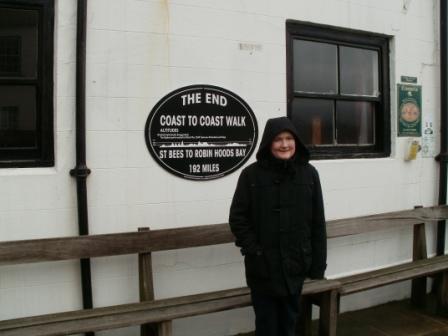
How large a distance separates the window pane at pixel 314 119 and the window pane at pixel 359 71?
0.92 feet

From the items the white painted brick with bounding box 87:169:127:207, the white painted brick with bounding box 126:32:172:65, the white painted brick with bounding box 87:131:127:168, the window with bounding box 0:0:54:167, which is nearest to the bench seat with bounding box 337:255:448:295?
the white painted brick with bounding box 87:169:127:207

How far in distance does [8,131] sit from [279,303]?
2.15 metres

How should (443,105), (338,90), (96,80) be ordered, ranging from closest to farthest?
(96,80)
(338,90)
(443,105)

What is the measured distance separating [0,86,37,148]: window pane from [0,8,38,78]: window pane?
0.38ft

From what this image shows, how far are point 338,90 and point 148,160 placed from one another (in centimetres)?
201

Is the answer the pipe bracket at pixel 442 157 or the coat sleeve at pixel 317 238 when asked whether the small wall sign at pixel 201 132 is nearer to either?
the coat sleeve at pixel 317 238

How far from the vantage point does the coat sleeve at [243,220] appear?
2680 millimetres

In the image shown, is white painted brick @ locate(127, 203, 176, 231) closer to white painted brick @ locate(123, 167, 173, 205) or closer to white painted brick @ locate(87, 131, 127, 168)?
white painted brick @ locate(123, 167, 173, 205)

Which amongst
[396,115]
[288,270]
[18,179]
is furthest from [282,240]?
[396,115]

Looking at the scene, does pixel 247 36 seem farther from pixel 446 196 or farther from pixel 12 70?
pixel 446 196

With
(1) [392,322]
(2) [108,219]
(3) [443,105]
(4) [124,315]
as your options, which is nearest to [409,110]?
(3) [443,105]

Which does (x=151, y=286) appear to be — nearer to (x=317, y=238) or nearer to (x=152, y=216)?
(x=152, y=216)

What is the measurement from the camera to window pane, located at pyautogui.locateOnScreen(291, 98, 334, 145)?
414 cm

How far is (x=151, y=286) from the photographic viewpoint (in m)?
3.26
